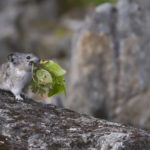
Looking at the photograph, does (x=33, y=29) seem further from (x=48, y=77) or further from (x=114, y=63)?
(x=48, y=77)

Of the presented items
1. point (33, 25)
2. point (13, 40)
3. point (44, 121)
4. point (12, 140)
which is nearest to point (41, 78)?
point (44, 121)

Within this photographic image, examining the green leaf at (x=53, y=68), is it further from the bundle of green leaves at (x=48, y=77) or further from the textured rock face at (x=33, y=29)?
the textured rock face at (x=33, y=29)

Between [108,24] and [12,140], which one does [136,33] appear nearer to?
[108,24]

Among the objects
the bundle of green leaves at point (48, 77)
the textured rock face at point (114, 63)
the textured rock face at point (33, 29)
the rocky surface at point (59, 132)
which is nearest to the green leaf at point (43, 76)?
the bundle of green leaves at point (48, 77)

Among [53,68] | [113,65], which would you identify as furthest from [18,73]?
[113,65]

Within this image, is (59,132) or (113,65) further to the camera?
(113,65)
